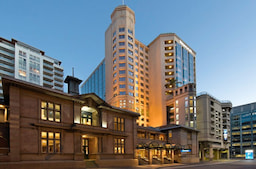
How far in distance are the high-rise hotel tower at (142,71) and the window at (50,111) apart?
7238cm

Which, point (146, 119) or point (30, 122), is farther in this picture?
point (146, 119)

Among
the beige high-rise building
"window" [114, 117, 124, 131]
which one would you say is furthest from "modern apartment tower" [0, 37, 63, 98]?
"window" [114, 117, 124, 131]

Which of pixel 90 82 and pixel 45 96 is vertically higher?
pixel 90 82

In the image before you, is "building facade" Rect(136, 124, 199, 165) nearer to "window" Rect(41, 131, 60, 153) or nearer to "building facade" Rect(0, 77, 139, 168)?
"building facade" Rect(0, 77, 139, 168)

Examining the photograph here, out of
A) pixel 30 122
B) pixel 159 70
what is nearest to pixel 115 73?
pixel 159 70

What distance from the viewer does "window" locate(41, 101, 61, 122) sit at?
30638 millimetres

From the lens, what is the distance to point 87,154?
38469 millimetres

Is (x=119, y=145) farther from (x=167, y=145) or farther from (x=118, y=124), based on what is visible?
(x=167, y=145)

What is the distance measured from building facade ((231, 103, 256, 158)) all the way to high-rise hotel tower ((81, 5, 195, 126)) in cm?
6857

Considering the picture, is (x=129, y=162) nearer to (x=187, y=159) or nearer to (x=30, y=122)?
(x=30, y=122)

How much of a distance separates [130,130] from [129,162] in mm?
6145

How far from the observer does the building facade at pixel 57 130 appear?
26703 mm

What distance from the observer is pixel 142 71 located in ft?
407

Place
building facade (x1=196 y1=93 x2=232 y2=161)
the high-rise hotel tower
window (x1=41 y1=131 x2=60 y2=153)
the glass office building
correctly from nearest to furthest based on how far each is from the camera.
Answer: window (x1=41 y1=131 x2=60 y2=153) < building facade (x1=196 y1=93 x2=232 y2=161) < the high-rise hotel tower < the glass office building
